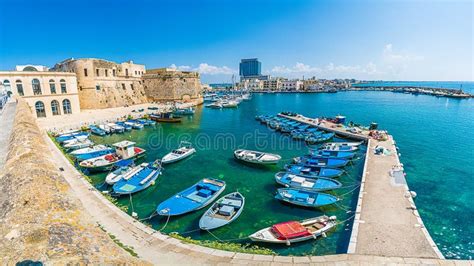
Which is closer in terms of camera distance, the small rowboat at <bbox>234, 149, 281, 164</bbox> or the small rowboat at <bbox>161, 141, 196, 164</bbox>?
the small rowboat at <bbox>234, 149, 281, 164</bbox>

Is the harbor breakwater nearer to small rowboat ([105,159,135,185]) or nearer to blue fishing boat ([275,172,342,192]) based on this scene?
small rowboat ([105,159,135,185])

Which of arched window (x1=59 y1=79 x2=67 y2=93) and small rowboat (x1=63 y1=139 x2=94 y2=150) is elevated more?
arched window (x1=59 y1=79 x2=67 y2=93)

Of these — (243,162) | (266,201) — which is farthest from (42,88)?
(266,201)

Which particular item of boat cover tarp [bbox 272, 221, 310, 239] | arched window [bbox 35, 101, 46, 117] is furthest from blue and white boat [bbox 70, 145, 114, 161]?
arched window [bbox 35, 101, 46, 117]

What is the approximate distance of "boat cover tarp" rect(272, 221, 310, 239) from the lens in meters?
11.3

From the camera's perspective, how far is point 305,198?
15141 mm

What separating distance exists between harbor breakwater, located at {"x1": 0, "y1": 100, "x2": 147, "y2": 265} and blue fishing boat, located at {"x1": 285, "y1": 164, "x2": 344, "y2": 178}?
16.5 meters

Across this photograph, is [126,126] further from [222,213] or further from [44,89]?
[222,213]

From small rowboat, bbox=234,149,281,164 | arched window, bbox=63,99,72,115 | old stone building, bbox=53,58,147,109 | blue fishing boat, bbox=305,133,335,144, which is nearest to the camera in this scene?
small rowboat, bbox=234,149,281,164

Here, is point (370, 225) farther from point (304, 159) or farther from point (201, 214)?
point (304, 159)

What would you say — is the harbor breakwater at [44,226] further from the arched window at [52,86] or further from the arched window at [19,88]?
the arched window at [52,86]

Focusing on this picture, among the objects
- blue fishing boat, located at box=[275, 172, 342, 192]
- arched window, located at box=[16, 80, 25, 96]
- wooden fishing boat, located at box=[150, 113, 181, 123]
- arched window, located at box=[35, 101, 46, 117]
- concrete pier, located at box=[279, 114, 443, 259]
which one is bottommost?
blue fishing boat, located at box=[275, 172, 342, 192]

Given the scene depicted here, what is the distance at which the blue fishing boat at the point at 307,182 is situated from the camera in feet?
54.4

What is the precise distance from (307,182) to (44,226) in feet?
53.4
